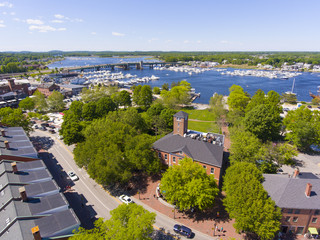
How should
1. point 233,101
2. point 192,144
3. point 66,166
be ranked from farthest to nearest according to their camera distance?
point 233,101
point 66,166
point 192,144

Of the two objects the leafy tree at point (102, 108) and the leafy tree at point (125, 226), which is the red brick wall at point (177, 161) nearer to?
the leafy tree at point (125, 226)

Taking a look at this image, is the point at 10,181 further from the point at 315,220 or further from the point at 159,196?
the point at 315,220

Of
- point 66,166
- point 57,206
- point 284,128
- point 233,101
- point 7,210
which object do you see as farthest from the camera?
point 233,101

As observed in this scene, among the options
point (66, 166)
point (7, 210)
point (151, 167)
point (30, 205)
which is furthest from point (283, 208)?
point (66, 166)

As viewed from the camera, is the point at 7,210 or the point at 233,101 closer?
the point at 7,210

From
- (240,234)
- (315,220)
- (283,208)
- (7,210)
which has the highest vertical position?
(7,210)

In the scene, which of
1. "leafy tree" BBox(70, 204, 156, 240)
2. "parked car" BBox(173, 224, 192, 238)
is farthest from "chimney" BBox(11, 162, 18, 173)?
"parked car" BBox(173, 224, 192, 238)

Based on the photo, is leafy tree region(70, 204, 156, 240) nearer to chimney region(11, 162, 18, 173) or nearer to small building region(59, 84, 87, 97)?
chimney region(11, 162, 18, 173)
